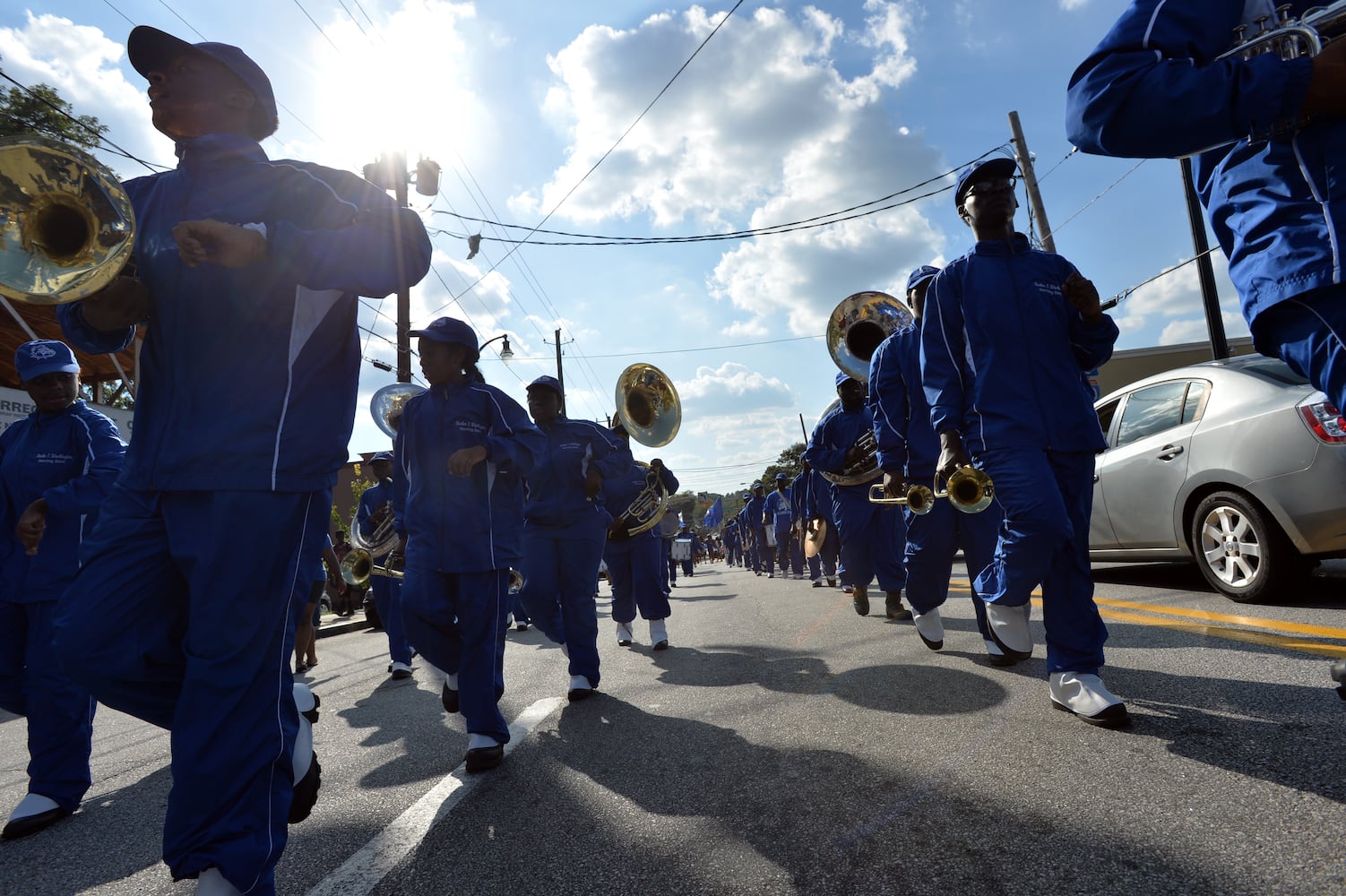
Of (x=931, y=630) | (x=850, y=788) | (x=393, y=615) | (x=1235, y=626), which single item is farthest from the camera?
(x=393, y=615)

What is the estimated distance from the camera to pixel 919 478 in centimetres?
474

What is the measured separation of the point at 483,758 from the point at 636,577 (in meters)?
3.51

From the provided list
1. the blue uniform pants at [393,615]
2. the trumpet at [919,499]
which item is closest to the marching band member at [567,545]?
the blue uniform pants at [393,615]

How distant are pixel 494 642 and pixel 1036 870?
100 inches

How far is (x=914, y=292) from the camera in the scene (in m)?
4.68

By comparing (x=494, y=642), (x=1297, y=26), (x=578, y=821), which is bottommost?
(x=578, y=821)

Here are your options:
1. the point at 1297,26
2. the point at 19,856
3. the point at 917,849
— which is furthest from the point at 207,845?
the point at 1297,26

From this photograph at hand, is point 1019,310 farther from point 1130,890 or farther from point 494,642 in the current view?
point 494,642

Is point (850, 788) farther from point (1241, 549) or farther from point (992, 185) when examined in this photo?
point (1241, 549)

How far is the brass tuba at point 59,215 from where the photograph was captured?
1729 millimetres

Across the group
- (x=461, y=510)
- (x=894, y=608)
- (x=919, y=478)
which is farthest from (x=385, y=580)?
(x=919, y=478)

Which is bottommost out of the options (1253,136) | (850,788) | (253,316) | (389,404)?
(850,788)

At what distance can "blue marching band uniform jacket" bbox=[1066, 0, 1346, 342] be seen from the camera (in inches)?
68.3

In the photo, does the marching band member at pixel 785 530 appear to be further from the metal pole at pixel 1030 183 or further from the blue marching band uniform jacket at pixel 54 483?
the blue marching band uniform jacket at pixel 54 483
